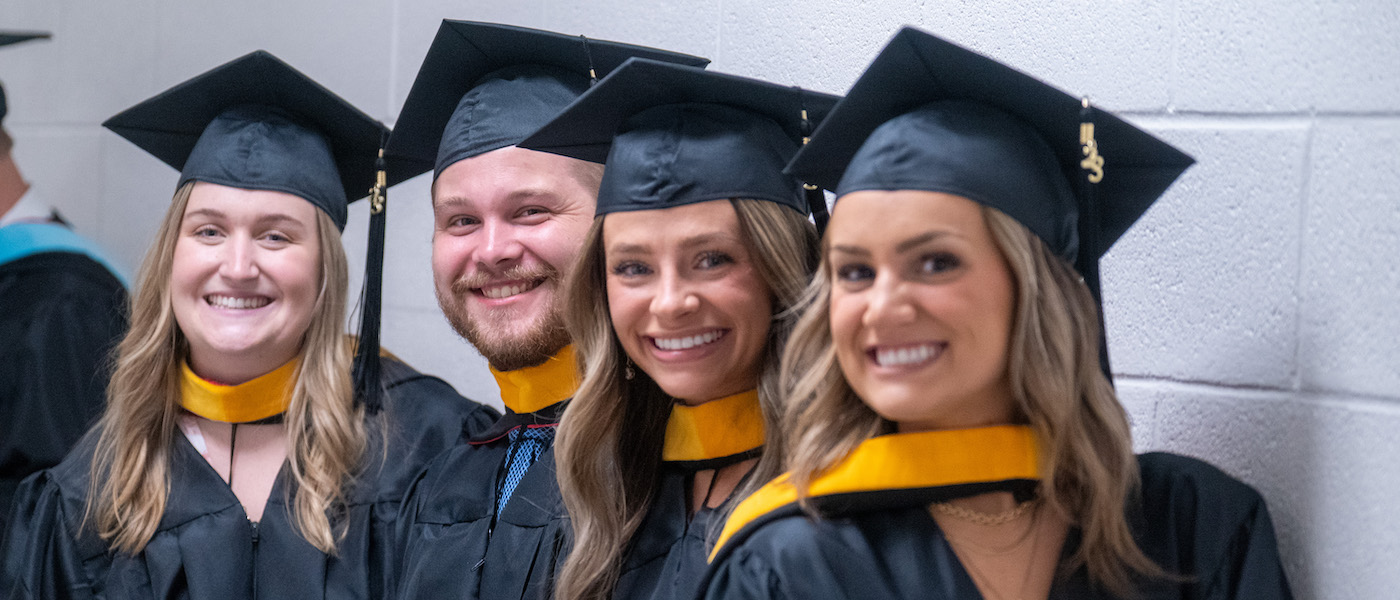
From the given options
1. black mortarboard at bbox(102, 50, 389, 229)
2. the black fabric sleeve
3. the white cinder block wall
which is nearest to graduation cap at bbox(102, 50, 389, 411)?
black mortarboard at bbox(102, 50, 389, 229)

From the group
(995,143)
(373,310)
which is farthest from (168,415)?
(995,143)

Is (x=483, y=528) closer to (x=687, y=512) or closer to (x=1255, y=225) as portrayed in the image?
(x=687, y=512)

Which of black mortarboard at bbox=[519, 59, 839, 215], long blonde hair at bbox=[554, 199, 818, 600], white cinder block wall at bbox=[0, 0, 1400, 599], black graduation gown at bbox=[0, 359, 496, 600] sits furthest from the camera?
black graduation gown at bbox=[0, 359, 496, 600]

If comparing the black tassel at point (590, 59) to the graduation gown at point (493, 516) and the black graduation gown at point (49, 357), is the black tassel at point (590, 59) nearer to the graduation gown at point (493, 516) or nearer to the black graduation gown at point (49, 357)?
the graduation gown at point (493, 516)

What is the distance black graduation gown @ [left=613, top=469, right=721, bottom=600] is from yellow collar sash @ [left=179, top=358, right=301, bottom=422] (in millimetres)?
1055

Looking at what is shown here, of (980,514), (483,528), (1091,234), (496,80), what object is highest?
(496,80)

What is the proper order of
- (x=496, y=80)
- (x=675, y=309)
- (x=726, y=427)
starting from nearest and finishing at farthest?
(x=675, y=309) → (x=726, y=427) → (x=496, y=80)

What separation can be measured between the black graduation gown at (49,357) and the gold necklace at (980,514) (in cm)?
231

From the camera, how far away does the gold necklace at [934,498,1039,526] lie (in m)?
1.51

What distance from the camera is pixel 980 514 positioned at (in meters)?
1.51

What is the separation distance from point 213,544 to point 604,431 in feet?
3.37

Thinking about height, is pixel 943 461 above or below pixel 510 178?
below

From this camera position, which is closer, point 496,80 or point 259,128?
point 496,80

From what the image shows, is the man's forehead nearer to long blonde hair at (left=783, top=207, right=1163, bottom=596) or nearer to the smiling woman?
the smiling woman
